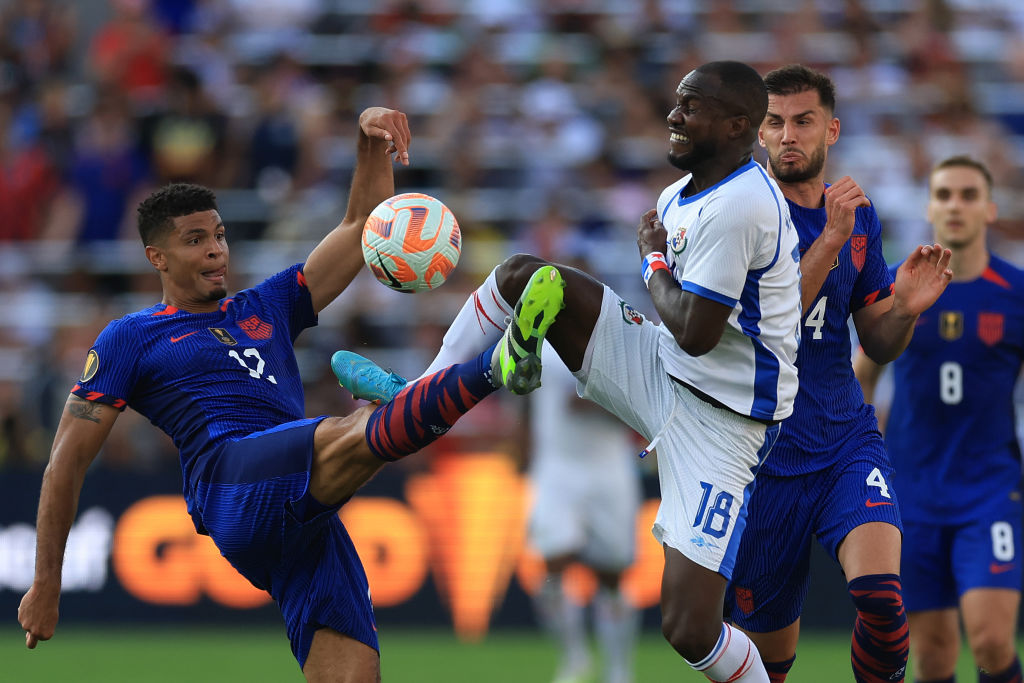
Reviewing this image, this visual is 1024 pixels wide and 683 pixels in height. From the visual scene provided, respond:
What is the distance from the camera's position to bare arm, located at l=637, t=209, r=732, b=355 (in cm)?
525

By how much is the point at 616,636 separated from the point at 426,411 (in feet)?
16.5

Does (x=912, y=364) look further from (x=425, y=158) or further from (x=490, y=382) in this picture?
(x=425, y=158)

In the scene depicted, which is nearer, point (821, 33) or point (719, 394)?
point (719, 394)

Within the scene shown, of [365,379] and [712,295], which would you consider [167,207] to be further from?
[712,295]

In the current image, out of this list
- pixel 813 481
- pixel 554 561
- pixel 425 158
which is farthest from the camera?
pixel 425 158

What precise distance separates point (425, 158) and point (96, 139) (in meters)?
3.34

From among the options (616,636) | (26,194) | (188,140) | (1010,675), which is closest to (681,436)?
(1010,675)

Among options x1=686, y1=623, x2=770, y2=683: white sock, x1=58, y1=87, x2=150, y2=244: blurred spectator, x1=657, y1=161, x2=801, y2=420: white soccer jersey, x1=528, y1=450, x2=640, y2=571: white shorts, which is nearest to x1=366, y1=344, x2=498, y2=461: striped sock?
x1=657, y1=161, x2=801, y2=420: white soccer jersey

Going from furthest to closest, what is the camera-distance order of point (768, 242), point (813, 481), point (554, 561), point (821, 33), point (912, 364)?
point (821, 33), point (554, 561), point (912, 364), point (813, 481), point (768, 242)

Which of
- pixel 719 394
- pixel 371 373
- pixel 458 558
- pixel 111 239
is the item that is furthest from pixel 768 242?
pixel 111 239

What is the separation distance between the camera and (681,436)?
5629 mm

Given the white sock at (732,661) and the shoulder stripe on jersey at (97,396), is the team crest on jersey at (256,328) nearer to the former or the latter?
the shoulder stripe on jersey at (97,396)

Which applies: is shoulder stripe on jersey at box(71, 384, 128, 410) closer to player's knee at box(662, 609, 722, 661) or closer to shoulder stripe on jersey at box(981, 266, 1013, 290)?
player's knee at box(662, 609, 722, 661)

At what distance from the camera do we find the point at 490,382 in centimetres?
537
